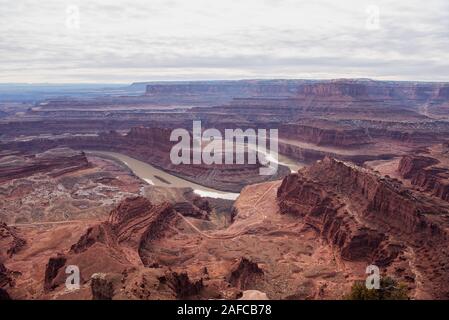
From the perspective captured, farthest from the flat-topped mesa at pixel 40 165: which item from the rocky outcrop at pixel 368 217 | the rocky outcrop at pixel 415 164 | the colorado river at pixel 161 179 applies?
the rocky outcrop at pixel 415 164

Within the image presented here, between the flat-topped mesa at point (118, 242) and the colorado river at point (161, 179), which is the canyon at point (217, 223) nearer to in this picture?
the flat-topped mesa at point (118, 242)

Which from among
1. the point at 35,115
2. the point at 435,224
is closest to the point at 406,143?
the point at 435,224

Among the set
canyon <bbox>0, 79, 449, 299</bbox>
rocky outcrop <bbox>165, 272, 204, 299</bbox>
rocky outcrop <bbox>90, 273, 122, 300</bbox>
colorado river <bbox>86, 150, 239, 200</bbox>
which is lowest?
colorado river <bbox>86, 150, 239, 200</bbox>

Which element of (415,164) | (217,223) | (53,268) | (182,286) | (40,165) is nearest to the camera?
(182,286)

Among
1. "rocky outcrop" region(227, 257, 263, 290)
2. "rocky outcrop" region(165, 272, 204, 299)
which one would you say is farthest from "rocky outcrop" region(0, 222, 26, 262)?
"rocky outcrop" region(165, 272, 204, 299)

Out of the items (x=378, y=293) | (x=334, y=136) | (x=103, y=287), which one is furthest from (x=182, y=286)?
(x=334, y=136)

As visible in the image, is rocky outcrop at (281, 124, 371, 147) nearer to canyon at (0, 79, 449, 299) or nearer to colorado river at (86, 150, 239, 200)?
canyon at (0, 79, 449, 299)

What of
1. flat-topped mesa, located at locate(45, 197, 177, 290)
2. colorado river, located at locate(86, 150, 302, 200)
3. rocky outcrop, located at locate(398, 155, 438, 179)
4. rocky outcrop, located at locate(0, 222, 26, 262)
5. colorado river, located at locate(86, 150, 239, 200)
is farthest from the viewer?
colorado river, located at locate(86, 150, 302, 200)

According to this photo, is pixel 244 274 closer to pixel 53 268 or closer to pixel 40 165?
pixel 53 268
